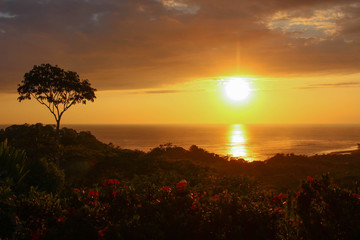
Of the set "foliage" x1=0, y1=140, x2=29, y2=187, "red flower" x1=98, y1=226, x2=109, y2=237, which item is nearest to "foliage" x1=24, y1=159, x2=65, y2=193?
"foliage" x1=0, y1=140, x2=29, y2=187

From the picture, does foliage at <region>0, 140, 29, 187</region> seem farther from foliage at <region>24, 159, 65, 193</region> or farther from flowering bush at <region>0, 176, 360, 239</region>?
flowering bush at <region>0, 176, 360, 239</region>

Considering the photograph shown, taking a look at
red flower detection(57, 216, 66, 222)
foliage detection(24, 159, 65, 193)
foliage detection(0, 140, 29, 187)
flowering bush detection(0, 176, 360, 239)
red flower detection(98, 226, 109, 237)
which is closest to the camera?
red flower detection(98, 226, 109, 237)

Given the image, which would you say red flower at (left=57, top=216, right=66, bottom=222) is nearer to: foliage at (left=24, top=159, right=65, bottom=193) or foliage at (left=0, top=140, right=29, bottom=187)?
foliage at (left=0, top=140, right=29, bottom=187)

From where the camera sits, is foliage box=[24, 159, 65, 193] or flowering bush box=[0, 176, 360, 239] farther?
foliage box=[24, 159, 65, 193]

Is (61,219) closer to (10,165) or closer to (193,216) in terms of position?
(193,216)

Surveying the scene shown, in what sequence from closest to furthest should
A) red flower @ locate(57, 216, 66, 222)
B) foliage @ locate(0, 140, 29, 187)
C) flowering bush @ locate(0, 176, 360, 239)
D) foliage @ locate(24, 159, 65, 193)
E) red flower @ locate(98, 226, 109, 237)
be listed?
red flower @ locate(98, 226, 109, 237) < flowering bush @ locate(0, 176, 360, 239) < red flower @ locate(57, 216, 66, 222) < foliage @ locate(0, 140, 29, 187) < foliage @ locate(24, 159, 65, 193)

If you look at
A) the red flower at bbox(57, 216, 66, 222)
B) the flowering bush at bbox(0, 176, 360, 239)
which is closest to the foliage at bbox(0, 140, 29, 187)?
the flowering bush at bbox(0, 176, 360, 239)

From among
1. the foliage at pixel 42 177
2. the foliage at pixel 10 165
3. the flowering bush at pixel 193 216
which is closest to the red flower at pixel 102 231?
the flowering bush at pixel 193 216

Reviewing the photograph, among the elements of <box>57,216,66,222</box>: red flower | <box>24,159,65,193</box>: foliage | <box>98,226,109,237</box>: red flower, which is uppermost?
<box>57,216,66,222</box>: red flower

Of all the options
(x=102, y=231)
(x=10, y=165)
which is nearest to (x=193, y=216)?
(x=102, y=231)

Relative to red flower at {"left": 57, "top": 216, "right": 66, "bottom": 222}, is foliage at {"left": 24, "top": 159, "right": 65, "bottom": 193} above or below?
below

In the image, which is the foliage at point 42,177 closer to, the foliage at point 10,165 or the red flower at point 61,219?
the foliage at point 10,165

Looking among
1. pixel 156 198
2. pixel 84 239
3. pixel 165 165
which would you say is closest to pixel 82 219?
pixel 84 239

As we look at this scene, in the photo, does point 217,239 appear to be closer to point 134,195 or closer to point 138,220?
point 138,220
